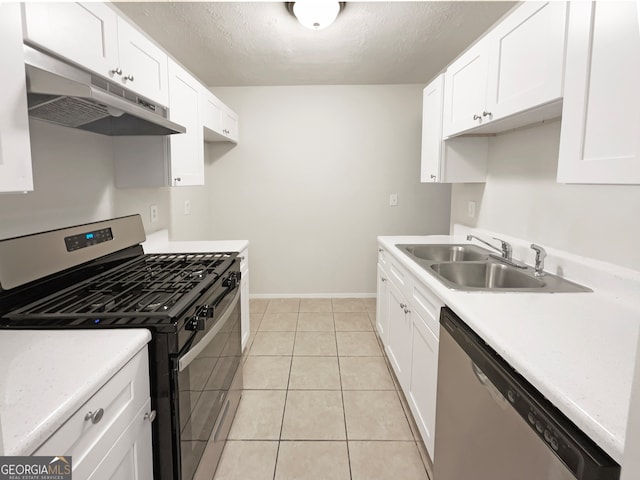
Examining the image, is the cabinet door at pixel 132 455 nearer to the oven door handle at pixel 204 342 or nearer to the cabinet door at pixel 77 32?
the oven door handle at pixel 204 342

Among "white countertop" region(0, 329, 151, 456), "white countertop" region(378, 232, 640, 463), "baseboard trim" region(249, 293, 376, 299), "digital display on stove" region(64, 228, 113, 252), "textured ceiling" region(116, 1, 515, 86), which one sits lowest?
"baseboard trim" region(249, 293, 376, 299)

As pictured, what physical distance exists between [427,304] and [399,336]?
622 millimetres

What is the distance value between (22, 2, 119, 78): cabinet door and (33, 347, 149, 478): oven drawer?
39.5 inches

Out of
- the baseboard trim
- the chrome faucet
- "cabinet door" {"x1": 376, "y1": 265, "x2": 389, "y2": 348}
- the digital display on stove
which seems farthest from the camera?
the baseboard trim

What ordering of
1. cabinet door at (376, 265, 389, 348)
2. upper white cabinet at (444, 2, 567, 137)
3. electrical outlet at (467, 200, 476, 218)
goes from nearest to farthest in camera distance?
upper white cabinet at (444, 2, 567, 137) → cabinet door at (376, 265, 389, 348) → electrical outlet at (467, 200, 476, 218)

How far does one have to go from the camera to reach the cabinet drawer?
1502 mm

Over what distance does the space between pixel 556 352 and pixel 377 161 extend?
3.20 metres

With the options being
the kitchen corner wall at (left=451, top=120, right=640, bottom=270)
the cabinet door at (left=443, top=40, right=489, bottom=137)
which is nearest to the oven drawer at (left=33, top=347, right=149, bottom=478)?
the kitchen corner wall at (left=451, top=120, right=640, bottom=270)

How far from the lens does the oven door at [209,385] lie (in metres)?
1.18

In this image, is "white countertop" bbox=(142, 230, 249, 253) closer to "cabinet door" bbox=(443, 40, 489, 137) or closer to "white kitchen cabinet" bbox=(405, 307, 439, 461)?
"white kitchen cabinet" bbox=(405, 307, 439, 461)

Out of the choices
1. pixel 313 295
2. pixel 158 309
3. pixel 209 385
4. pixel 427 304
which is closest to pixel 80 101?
pixel 158 309

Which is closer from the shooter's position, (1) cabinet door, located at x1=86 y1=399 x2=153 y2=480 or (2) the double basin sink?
(1) cabinet door, located at x1=86 y1=399 x2=153 y2=480

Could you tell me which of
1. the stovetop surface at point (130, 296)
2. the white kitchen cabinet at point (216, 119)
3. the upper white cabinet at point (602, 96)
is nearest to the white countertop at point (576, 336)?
the upper white cabinet at point (602, 96)

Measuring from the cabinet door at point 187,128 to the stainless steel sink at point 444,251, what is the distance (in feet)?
4.85
